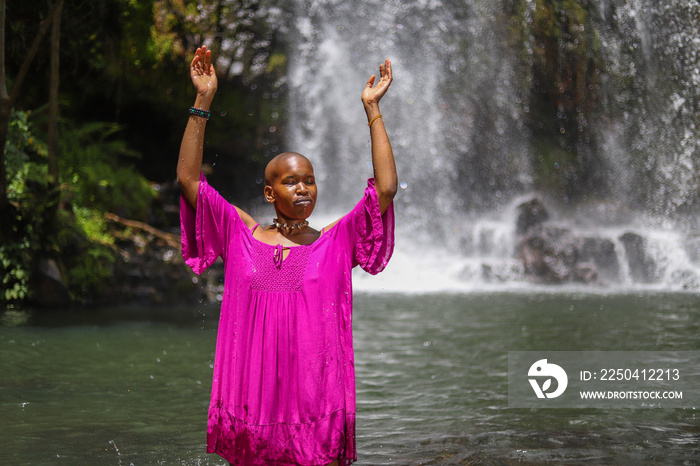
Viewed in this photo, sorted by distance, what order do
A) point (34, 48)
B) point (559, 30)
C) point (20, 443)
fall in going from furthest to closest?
point (559, 30)
point (34, 48)
point (20, 443)

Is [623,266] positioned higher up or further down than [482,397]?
higher up

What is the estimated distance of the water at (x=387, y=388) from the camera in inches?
172

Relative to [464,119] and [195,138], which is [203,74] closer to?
[195,138]

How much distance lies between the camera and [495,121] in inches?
848

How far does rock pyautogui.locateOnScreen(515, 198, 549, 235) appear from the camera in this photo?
19.7 m

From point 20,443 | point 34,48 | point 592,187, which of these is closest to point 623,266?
point 592,187

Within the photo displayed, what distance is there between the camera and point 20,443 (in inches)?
174

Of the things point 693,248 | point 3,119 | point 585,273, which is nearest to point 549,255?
point 585,273

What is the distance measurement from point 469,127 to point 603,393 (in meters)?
15.9

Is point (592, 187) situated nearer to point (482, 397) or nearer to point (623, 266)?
point (623, 266)

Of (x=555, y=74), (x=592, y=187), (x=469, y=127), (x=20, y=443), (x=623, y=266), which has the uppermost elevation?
(x=555, y=74)

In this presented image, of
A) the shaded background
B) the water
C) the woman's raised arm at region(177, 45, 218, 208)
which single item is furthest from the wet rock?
the woman's raised arm at region(177, 45, 218, 208)

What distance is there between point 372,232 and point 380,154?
11.7 inches

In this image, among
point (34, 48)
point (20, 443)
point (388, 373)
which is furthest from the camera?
point (34, 48)
